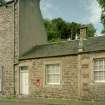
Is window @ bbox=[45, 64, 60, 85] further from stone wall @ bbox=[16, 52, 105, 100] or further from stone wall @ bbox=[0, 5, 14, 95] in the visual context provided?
stone wall @ bbox=[0, 5, 14, 95]

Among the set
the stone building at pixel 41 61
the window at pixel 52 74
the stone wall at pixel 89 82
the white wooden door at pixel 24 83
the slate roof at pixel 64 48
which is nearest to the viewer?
the stone wall at pixel 89 82

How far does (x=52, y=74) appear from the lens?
3247 centimetres

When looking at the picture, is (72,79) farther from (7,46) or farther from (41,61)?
(7,46)

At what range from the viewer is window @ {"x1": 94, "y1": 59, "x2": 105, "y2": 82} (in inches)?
1125

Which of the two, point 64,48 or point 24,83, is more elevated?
point 64,48

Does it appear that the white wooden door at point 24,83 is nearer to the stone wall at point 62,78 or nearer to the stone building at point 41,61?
the stone building at point 41,61

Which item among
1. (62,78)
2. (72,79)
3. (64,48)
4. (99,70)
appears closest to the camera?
(99,70)

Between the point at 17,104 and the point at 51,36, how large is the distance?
54378 millimetres

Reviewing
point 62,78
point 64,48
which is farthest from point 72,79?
point 64,48

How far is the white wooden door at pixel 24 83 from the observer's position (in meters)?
35.1

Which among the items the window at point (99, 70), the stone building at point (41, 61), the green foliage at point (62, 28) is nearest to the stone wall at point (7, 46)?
the stone building at point (41, 61)

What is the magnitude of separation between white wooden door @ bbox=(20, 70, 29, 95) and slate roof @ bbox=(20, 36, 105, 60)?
57.4 inches

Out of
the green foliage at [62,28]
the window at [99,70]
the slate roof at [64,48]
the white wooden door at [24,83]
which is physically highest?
the green foliage at [62,28]

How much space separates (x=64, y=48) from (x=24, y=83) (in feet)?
18.0
